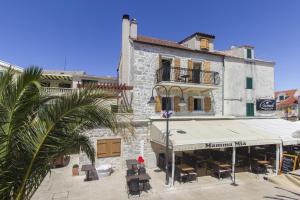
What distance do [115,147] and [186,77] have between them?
28.6 ft

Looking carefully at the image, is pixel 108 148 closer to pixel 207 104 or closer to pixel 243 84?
pixel 207 104

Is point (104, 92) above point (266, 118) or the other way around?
above

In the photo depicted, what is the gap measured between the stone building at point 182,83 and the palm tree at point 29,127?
10.4m

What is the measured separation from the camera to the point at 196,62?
62.2ft

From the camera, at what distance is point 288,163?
15008 millimetres

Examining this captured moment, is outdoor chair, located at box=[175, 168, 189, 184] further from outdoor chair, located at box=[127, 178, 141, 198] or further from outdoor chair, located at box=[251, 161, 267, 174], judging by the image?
outdoor chair, located at box=[251, 161, 267, 174]

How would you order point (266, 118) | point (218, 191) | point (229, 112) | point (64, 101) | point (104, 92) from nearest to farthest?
1. point (64, 101)
2. point (104, 92)
3. point (218, 191)
4. point (229, 112)
5. point (266, 118)

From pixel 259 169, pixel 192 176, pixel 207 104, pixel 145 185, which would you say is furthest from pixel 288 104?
pixel 145 185

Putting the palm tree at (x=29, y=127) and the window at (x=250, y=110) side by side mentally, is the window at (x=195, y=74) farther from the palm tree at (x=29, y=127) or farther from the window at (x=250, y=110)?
the palm tree at (x=29, y=127)

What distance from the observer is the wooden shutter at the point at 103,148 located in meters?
15.6

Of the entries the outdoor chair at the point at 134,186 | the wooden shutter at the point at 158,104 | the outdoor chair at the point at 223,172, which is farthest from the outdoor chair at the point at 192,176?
the wooden shutter at the point at 158,104

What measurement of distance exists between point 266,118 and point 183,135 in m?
13.5

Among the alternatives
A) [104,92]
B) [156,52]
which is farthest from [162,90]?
[104,92]

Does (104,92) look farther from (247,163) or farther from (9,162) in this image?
(247,163)
